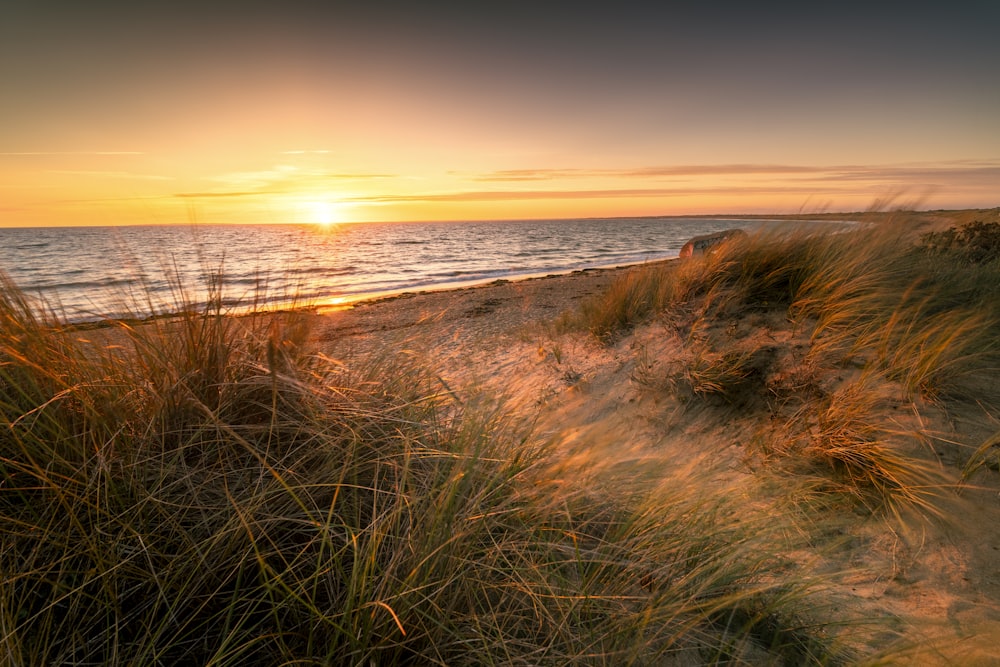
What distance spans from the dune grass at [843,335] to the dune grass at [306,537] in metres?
1.20

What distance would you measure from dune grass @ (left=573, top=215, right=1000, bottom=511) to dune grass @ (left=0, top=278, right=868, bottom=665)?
1.20 meters

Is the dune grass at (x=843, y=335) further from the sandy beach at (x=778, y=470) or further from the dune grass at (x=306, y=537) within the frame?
Result: the dune grass at (x=306, y=537)

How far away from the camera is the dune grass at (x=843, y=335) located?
2.99 metres

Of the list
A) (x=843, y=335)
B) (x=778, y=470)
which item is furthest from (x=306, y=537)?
(x=843, y=335)

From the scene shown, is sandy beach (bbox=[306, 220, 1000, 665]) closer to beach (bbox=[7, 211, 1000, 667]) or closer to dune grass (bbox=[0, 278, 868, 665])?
beach (bbox=[7, 211, 1000, 667])

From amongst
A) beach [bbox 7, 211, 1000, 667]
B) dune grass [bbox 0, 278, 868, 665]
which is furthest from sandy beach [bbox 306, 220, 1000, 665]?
dune grass [bbox 0, 278, 868, 665]

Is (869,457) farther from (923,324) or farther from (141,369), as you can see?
(141,369)

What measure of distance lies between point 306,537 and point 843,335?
399 centimetres

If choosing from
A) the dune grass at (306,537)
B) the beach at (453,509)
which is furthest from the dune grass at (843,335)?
the dune grass at (306,537)

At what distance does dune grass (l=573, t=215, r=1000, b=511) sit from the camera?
2.99 m

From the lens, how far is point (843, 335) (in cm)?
369

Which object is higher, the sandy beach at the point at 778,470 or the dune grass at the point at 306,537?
the dune grass at the point at 306,537

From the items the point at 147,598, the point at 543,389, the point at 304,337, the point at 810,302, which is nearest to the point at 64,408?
the point at 147,598

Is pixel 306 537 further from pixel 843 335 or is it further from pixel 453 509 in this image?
pixel 843 335
